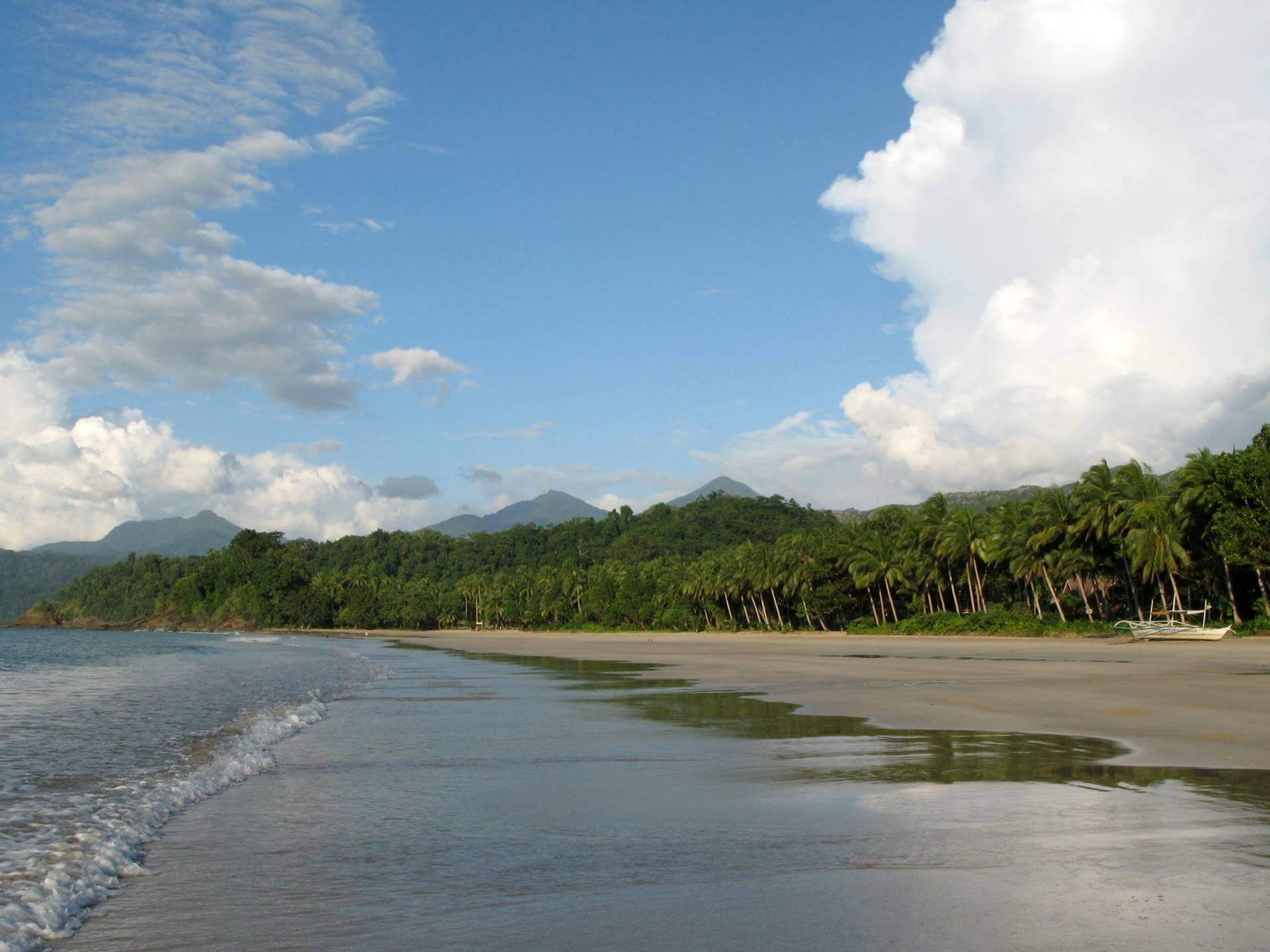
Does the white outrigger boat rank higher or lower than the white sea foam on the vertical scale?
higher

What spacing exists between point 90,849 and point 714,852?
546 centimetres

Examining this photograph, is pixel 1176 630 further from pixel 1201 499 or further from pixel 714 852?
pixel 714 852

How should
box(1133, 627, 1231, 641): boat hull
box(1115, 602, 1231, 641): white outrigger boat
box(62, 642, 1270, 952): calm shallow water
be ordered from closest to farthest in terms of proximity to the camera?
1. box(62, 642, 1270, 952): calm shallow water
2. box(1133, 627, 1231, 641): boat hull
3. box(1115, 602, 1231, 641): white outrigger boat

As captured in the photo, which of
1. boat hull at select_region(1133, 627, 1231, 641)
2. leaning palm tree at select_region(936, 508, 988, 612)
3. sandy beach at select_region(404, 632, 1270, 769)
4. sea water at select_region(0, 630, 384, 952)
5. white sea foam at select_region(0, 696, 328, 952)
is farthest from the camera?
leaning palm tree at select_region(936, 508, 988, 612)

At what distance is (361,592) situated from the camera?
156750mm

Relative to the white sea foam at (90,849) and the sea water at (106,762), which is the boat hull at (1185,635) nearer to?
the sea water at (106,762)

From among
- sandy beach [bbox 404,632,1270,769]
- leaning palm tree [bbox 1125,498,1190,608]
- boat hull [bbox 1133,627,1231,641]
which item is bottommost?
sandy beach [bbox 404,632,1270,769]

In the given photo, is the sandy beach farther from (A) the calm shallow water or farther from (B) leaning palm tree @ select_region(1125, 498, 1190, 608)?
(B) leaning palm tree @ select_region(1125, 498, 1190, 608)

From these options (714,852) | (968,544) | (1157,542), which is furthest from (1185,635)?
(714,852)

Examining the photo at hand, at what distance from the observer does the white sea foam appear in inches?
240

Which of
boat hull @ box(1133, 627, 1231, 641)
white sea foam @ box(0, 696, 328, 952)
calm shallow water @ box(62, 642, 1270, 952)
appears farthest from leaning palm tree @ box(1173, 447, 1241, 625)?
white sea foam @ box(0, 696, 328, 952)

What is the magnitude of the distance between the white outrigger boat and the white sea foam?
42.5 metres

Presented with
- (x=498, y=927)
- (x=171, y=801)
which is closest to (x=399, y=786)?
(x=171, y=801)

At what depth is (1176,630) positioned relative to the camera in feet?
141
